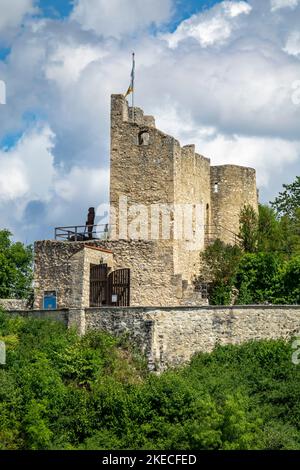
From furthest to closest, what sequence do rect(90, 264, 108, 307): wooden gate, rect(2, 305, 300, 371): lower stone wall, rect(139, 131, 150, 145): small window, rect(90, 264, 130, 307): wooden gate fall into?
rect(139, 131, 150, 145): small window
rect(90, 264, 130, 307): wooden gate
rect(90, 264, 108, 307): wooden gate
rect(2, 305, 300, 371): lower stone wall

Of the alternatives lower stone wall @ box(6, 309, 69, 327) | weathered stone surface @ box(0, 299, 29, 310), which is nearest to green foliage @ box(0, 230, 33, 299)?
weathered stone surface @ box(0, 299, 29, 310)

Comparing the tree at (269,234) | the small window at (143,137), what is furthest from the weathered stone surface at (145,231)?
the tree at (269,234)

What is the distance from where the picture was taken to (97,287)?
157 ft

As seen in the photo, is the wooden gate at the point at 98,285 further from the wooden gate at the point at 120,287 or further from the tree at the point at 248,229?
the tree at the point at 248,229

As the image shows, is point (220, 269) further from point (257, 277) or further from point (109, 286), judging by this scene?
A: point (109, 286)

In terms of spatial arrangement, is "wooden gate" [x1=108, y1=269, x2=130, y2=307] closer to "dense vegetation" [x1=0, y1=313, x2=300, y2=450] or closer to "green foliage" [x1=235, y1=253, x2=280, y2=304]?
"dense vegetation" [x1=0, y1=313, x2=300, y2=450]

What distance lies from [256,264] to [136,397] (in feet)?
34.7

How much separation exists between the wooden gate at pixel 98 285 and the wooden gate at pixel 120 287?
0.38m

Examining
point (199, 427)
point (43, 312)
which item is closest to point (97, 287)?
Answer: point (43, 312)

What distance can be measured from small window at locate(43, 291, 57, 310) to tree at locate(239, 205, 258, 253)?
8.81 meters

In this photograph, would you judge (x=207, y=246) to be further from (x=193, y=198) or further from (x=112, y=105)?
(x=112, y=105)

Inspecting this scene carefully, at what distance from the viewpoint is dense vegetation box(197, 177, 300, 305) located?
49031mm

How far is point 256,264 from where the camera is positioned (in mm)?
50000
